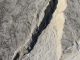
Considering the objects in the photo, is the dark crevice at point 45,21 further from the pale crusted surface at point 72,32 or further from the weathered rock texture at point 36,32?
the pale crusted surface at point 72,32

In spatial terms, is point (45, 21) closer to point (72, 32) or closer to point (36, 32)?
point (36, 32)

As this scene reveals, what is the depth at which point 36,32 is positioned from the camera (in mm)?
1284

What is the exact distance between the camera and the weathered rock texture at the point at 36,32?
1.24 m

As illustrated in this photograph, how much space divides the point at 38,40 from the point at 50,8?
20 cm

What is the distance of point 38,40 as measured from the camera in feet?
4.16

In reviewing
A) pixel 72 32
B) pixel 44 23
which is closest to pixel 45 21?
pixel 44 23

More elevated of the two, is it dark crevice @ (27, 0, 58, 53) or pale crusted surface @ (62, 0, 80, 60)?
dark crevice @ (27, 0, 58, 53)

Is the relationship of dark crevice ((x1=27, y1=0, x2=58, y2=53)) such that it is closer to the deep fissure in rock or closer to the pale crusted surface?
the deep fissure in rock

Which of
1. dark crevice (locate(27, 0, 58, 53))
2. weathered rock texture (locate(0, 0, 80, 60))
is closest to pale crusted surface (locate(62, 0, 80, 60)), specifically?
weathered rock texture (locate(0, 0, 80, 60))

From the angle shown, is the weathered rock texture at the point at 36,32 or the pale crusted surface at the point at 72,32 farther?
the pale crusted surface at the point at 72,32

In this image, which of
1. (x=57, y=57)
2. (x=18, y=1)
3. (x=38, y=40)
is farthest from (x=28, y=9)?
(x=57, y=57)

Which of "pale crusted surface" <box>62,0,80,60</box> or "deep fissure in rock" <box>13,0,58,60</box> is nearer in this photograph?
"deep fissure in rock" <box>13,0,58,60</box>

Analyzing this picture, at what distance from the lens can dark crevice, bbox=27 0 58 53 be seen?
1.27 m

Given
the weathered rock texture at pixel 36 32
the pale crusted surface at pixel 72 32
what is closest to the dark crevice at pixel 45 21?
the weathered rock texture at pixel 36 32
